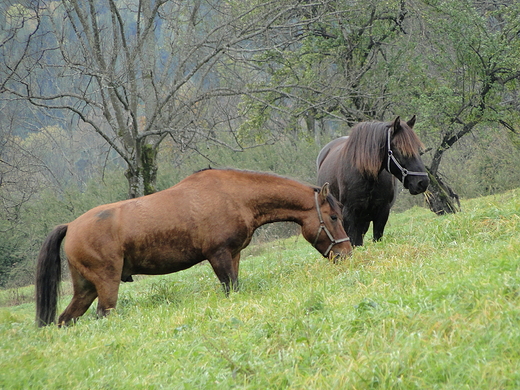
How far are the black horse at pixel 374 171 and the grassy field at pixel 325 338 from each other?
2.05 metres

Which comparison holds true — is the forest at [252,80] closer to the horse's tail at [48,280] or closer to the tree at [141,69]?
the tree at [141,69]

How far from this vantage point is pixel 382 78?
17969 mm

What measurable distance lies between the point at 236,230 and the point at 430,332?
3.77 m

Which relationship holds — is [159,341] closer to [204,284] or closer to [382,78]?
[204,284]

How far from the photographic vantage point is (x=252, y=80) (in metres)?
19.5

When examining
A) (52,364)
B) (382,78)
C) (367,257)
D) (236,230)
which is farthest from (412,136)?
(382,78)

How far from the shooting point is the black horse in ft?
26.8

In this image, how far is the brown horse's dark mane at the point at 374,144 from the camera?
8.17 meters

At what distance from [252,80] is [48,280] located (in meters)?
13.7

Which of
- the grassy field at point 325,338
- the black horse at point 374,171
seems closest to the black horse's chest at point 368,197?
the black horse at point 374,171

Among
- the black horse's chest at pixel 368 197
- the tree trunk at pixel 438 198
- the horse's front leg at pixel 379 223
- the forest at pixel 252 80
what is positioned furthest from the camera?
the tree trunk at pixel 438 198

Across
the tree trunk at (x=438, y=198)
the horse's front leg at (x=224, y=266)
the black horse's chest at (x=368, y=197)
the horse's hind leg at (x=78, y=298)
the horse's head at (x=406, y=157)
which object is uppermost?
the horse's head at (x=406, y=157)

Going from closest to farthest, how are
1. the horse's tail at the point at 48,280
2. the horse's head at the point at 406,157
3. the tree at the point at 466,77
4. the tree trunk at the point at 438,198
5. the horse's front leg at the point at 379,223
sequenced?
the horse's tail at the point at 48,280
the horse's head at the point at 406,157
the horse's front leg at the point at 379,223
the tree trunk at the point at 438,198
the tree at the point at 466,77

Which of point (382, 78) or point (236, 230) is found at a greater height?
point (382, 78)
